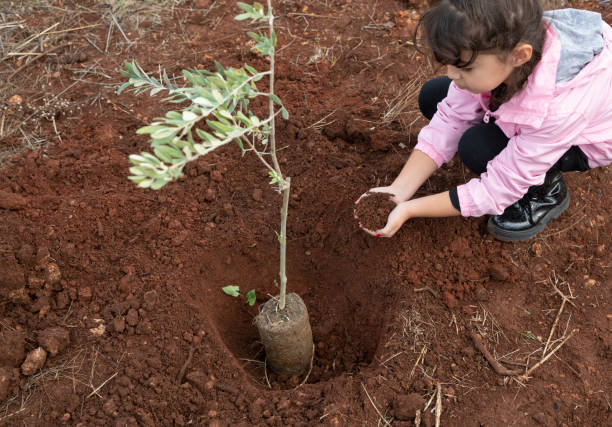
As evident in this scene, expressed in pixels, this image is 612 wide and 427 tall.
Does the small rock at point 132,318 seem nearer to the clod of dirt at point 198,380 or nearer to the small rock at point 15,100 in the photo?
the clod of dirt at point 198,380

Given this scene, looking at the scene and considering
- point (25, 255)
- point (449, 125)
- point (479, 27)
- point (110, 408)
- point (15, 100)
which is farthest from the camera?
point (15, 100)

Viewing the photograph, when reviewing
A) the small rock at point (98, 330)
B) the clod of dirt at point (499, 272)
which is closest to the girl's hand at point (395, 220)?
the clod of dirt at point (499, 272)

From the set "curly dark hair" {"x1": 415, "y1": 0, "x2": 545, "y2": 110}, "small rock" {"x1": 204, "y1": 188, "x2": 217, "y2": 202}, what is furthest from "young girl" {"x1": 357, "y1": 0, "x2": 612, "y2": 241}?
"small rock" {"x1": 204, "y1": 188, "x2": 217, "y2": 202}

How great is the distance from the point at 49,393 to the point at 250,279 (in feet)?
3.11

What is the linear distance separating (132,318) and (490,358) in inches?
53.6

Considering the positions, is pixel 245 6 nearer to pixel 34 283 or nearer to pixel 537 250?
pixel 34 283

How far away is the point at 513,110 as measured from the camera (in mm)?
1978

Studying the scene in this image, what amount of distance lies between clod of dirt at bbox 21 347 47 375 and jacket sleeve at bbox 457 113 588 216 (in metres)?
1.66

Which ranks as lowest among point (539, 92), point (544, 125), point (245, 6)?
point (544, 125)

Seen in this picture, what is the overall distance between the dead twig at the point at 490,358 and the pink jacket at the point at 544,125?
1.59 ft

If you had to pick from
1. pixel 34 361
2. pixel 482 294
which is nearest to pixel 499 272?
pixel 482 294

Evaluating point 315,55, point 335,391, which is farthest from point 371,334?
point 315,55

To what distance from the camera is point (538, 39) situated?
70.0 inches

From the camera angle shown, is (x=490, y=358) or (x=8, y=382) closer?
(x=8, y=382)
